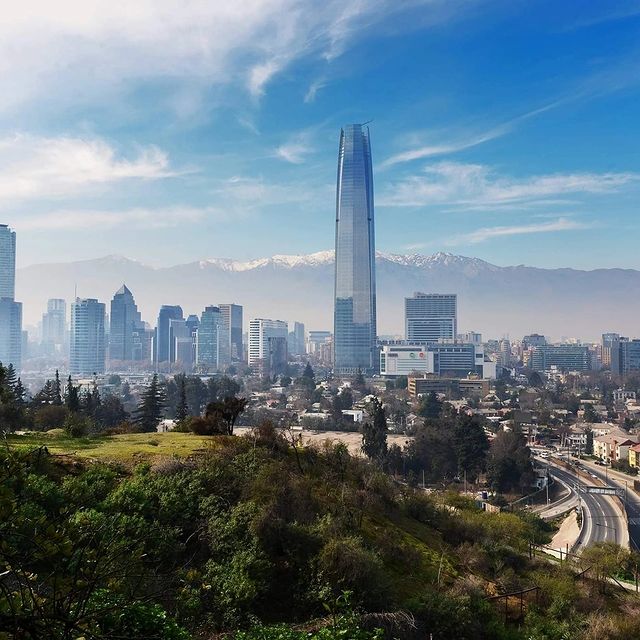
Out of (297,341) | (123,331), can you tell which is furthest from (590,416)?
(297,341)

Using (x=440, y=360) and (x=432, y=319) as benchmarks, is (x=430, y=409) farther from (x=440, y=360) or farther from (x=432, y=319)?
(x=432, y=319)

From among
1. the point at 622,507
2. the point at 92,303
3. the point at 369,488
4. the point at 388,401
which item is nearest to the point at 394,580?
the point at 369,488

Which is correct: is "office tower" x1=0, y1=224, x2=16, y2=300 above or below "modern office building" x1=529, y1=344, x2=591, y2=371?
above

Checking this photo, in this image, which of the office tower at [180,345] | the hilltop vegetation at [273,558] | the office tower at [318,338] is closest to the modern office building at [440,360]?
the office tower at [180,345]

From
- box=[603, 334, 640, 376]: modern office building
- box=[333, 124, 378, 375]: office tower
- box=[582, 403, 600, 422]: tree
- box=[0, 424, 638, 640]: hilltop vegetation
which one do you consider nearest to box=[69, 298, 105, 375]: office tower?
box=[333, 124, 378, 375]: office tower

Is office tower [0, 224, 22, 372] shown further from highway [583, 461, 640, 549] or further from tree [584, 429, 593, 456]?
highway [583, 461, 640, 549]

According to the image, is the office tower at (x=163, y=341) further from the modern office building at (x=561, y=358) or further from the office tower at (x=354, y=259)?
the modern office building at (x=561, y=358)
